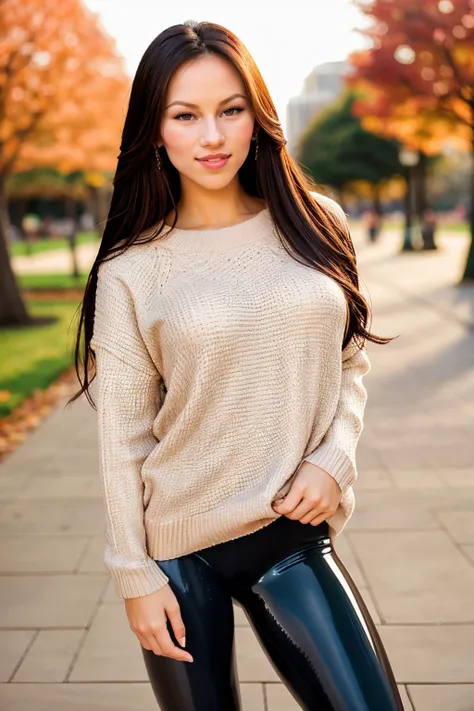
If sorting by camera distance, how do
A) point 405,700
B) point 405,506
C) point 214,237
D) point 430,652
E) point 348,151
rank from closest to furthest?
1. point 214,237
2. point 405,700
3. point 430,652
4. point 405,506
5. point 348,151

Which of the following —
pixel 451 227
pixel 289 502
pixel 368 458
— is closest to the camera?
pixel 289 502

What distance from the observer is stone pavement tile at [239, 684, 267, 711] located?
3041 millimetres

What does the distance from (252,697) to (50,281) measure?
64.2 feet

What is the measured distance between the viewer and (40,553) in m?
4.46

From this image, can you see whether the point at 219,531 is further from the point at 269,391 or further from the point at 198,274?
the point at 198,274

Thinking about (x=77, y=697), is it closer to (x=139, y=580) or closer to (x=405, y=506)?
(x=139, y=580)

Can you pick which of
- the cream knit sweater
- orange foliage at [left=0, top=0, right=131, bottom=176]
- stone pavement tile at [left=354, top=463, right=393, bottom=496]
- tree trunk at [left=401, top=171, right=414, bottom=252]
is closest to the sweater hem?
the cream knit sweater

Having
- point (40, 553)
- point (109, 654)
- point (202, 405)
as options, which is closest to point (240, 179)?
point (202, 405)

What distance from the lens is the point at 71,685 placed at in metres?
3.19

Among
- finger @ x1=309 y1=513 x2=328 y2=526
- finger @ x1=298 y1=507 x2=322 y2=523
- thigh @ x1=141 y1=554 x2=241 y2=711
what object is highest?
finger @ x1=298 y1=507 x2=322 y2=523

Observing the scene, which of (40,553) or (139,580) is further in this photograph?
(40,553)

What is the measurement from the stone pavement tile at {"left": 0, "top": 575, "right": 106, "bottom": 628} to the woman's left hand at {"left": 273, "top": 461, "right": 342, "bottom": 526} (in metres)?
2.10

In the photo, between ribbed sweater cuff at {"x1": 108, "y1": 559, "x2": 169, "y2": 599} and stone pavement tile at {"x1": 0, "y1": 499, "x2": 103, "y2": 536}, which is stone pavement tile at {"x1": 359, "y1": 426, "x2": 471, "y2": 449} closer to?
stone pavement tile at {"x1": 0, "y1": 499, "x2": 103, "y2": 536}

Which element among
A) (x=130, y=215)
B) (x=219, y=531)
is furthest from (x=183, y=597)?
(x=130, y=215)
